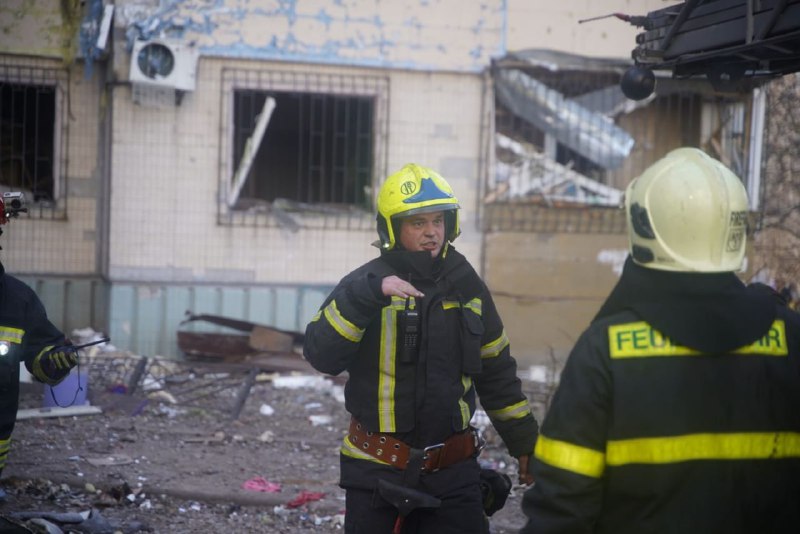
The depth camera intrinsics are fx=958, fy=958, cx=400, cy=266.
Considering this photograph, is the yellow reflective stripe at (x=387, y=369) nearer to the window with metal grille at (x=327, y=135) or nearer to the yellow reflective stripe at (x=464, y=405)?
the yellow reflective stripe at (x=464, y=405)

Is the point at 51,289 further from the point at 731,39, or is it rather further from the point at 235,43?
the point at 731,39

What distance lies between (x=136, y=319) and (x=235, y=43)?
3050mm

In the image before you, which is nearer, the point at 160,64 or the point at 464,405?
the point at 464,405

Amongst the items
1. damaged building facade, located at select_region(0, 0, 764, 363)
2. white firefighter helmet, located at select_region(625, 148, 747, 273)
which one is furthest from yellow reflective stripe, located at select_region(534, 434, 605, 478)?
damaged building facade, located at select_region(0, 0, 764, 363)

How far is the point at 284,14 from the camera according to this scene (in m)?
10.0

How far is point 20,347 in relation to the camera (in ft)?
14.8

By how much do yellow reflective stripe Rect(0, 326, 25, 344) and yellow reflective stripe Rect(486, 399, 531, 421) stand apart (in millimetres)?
2259

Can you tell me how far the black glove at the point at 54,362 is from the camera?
179 inches

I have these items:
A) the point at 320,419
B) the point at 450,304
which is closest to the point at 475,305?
the point at 450,304

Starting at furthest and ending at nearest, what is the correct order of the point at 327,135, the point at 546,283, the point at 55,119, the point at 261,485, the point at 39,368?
the point at 327,135
the point at 546,283
the point at 55,119
the point at 261,485
the point at 39,368

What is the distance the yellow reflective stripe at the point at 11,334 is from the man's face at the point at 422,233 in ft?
6.26

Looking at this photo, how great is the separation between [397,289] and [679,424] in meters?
1.52

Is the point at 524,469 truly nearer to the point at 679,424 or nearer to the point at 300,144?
the point at 679,424

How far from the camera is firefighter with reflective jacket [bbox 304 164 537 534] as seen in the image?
3732mm
